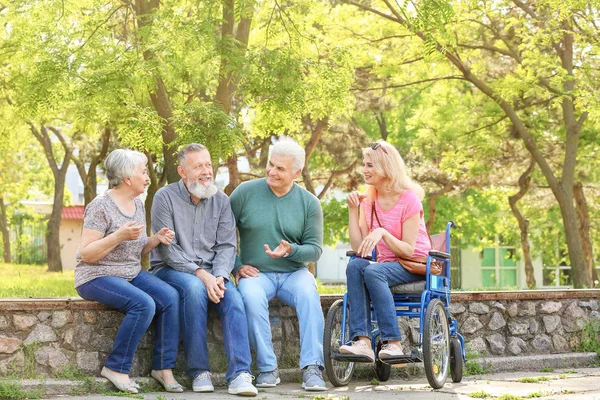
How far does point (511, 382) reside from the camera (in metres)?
7.74

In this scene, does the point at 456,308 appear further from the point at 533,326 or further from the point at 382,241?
the point at 382,241

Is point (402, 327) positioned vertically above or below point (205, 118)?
below

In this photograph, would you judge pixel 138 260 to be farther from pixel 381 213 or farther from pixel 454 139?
pixel 454 139

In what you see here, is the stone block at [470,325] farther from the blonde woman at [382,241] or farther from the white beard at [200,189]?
the white beard at [200,189]

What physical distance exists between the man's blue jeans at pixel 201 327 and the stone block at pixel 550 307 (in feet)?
11.6

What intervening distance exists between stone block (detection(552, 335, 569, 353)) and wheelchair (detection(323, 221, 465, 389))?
6.82ft

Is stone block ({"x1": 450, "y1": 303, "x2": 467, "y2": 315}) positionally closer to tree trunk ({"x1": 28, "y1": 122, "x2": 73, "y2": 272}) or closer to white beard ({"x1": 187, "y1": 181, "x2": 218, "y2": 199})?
white beard ({"x1": 187, "y1": 181, "x2": 218, "y2": 199})

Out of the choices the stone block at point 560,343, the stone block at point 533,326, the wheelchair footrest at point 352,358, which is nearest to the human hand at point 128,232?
the wheelchair footrest at point 352,358

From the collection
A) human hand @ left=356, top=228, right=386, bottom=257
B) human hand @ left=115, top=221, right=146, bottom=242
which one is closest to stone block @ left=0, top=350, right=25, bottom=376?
human hand @ left=115, top=221, right=146, bottom=242

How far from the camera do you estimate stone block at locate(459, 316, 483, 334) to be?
28.7 ft

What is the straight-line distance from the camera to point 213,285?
686 cm

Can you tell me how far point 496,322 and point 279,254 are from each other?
270 centimetres

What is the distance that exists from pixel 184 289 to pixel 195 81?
8.16 metres

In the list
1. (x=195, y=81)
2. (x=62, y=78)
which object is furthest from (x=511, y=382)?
(x=195, y=81)
